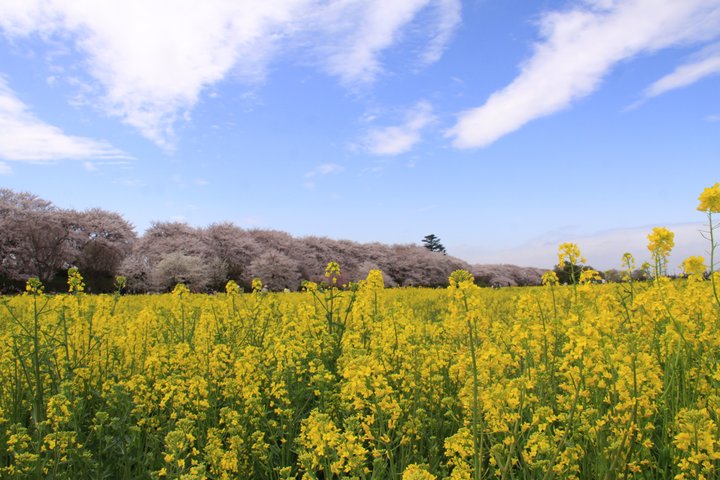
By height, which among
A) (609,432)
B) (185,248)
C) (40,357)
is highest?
(185,248)

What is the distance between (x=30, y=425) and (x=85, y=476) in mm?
1349

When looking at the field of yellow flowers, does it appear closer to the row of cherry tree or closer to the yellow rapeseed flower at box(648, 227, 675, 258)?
the yellow rapeseed flower at box(648, 227, 675, 258)

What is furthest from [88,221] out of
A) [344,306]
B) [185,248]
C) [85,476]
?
[85,476]

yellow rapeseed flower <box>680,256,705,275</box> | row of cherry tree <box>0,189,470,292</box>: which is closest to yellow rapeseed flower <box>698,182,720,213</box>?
yellow rapeseed flower <box>680,256,705,275</box>

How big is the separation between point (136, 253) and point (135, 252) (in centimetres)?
39

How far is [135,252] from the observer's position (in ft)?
102

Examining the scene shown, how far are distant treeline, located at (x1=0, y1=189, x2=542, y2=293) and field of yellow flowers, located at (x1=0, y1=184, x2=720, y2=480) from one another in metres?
21.1

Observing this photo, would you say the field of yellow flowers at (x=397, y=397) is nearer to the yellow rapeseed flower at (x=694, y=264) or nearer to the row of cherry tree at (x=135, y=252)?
the yellow rapeseed flower at (x=694, y=264)

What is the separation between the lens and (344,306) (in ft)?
25.0

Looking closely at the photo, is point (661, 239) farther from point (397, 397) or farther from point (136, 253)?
point (136, 253)

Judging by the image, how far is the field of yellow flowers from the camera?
9.68ft

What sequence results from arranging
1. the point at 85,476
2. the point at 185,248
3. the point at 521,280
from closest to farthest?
1. the point at 85,476
2. the point at 185,248
3. the point at 521,280

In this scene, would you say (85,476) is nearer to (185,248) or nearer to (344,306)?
(344,306)

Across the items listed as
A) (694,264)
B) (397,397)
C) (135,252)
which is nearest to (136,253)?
(135,252)
